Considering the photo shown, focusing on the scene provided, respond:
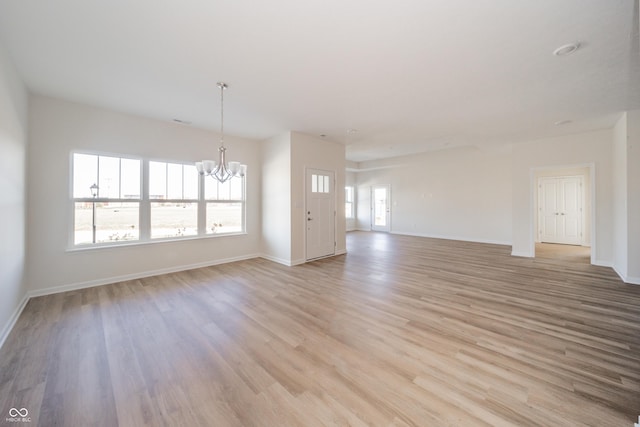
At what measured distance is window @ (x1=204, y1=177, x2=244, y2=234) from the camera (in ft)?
17.6

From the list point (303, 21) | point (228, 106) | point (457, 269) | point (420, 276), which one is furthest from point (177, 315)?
point (457, 269)

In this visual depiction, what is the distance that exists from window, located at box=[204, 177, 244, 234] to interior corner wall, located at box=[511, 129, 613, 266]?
6836 mm

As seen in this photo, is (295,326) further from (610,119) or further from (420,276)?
(610,119)

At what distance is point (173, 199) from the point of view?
486cm

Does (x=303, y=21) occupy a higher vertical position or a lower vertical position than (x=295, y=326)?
higher

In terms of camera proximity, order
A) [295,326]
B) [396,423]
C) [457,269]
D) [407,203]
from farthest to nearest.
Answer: [407,203] < [457,269] < [295,326] < [396,423]

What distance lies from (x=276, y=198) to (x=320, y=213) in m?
1.12

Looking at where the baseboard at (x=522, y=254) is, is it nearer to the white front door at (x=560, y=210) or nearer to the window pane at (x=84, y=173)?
the white front door at (x=560, y=210)

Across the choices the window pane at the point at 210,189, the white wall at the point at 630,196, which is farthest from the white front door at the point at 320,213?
the white wall at the point at 630,196

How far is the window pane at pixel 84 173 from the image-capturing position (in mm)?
3902

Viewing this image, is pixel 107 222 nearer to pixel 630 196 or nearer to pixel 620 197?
pixel 630 196

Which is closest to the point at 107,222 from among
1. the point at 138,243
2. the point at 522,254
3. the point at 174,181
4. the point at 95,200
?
the point at 95,200

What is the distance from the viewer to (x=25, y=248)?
338 centimetres

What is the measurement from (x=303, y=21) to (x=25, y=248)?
4.70m
